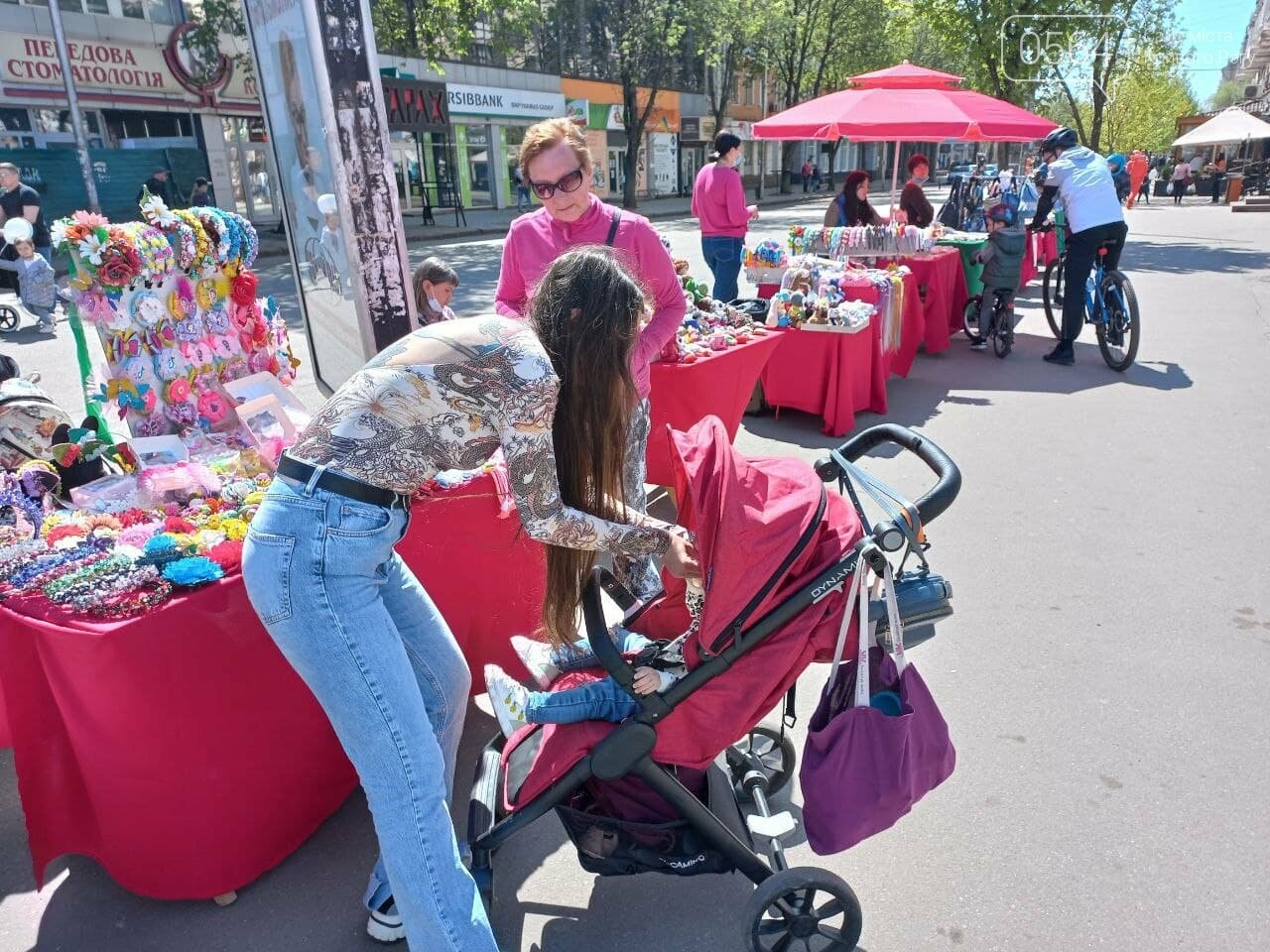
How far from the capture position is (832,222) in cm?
868

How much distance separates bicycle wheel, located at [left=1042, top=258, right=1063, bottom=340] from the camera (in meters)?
8.35

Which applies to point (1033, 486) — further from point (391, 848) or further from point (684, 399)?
point (391, 848)

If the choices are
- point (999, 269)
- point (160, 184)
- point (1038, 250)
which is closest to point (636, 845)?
point (999, 269)

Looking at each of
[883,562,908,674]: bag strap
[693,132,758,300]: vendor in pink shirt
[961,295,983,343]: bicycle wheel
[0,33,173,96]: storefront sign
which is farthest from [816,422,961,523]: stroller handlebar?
[0,33,173,96]: storefront sign

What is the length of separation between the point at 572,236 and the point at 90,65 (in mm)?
20427

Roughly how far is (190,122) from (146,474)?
21.3 m

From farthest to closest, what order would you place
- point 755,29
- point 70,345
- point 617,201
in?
1. point 617,201
2. point 755,29
3. point 70,345

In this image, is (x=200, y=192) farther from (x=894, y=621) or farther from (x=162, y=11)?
(x=894, y=621)

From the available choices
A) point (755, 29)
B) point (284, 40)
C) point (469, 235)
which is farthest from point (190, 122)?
point (284, 40)

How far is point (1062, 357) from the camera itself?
7691 mm

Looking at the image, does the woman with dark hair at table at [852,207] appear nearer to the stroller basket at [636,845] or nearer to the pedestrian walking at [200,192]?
the stroller basket at [636,845]

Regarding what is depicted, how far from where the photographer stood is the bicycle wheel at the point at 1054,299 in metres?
8.35

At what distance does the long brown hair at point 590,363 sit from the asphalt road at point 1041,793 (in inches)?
47.9

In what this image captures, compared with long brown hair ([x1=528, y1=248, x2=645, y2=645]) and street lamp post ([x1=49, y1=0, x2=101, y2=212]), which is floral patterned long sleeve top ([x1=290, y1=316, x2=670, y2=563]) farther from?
street lamp post ([x1=49, y1=0, x2=101, y2=212])
